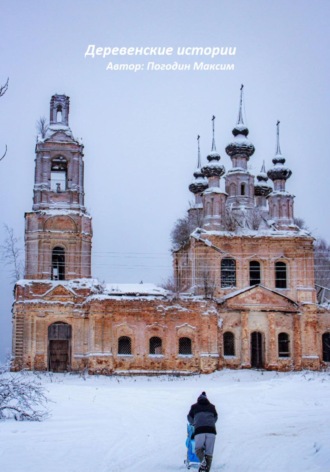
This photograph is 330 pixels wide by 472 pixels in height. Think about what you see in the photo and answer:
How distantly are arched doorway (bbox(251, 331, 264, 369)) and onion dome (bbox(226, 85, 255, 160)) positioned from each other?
441 inches

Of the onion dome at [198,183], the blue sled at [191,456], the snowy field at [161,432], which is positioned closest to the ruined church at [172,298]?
the onion dome at [198,183]

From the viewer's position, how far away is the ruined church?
35.2 metres

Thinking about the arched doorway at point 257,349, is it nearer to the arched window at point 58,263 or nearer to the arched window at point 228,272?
the arched window at point 228,272

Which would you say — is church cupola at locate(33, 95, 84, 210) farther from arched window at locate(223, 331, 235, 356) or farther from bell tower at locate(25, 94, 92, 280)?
arched window at locate(223, 331, 235, 356)

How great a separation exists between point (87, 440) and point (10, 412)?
4014 millimetres

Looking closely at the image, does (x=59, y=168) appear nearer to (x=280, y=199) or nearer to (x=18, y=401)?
(x=280, y=199)

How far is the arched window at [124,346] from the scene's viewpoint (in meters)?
35.7

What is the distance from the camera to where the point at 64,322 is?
117 feet

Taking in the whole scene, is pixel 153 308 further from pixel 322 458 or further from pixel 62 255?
pixel 322 458

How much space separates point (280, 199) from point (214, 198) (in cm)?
417

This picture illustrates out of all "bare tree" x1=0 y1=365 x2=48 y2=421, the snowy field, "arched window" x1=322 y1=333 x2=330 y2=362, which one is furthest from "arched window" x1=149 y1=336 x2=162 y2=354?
"bare tree" x1=0 y1=365 x2=48 y2=421

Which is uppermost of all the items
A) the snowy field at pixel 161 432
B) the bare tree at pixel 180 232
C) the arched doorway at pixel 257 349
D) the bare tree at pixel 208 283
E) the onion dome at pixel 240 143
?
the onion dome at pixel 240 143

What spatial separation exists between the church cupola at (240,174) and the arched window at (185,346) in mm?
9547

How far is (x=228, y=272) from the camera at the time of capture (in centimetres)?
3997
